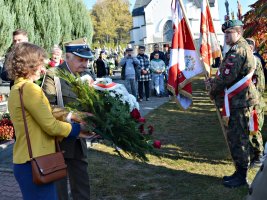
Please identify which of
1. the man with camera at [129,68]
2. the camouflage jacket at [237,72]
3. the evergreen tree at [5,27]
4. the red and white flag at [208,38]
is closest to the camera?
the camouflage jacket at [237,72]

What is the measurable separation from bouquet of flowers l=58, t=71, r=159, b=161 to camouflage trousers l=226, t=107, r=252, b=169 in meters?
2.09

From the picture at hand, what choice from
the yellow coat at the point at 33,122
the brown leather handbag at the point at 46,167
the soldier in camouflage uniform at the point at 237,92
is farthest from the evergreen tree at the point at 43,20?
the brown leather handbag at the point at 46,167

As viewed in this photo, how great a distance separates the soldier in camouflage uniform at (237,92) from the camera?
5.22m

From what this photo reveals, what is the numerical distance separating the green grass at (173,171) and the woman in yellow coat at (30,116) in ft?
5.97

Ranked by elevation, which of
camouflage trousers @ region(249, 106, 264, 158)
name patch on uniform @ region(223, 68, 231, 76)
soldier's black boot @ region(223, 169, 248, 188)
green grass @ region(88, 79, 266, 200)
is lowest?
green grass @ region(88, 79, 266, 200)

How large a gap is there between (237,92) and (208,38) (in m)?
1.51

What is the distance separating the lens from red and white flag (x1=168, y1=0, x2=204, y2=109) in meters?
6.26

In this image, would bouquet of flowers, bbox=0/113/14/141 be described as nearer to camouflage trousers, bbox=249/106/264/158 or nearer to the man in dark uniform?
the man in dark uniform

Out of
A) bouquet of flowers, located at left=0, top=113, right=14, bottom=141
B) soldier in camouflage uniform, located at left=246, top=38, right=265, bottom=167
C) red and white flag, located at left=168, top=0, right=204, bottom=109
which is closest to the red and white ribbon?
soldier in camouflage uniform, located at left=246, top=38, right=265, bottom=167

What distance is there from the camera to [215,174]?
5.99 meters

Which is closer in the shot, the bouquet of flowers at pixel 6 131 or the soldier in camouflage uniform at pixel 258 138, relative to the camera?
the soldier in camouflage uniform at pixel 258 138

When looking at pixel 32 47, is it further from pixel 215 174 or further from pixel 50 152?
pixel 215 174

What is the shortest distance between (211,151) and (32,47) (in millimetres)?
4917

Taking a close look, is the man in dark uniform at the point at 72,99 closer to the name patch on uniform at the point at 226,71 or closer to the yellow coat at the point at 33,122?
the yellow coat at the point at 33,122
